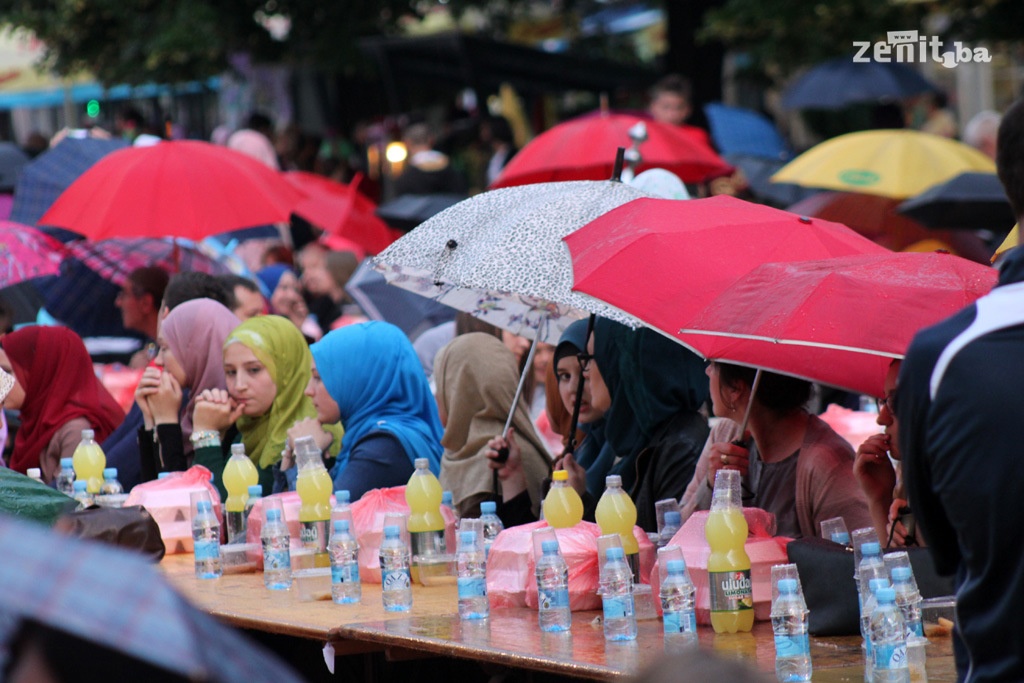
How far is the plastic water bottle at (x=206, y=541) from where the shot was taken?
6.38 meters

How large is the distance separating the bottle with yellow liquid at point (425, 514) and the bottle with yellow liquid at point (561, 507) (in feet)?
2.22

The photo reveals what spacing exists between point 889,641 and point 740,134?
11355 millimetres

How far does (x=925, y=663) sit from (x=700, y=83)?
13711 mm

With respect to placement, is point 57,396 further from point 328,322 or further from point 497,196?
point 328,322

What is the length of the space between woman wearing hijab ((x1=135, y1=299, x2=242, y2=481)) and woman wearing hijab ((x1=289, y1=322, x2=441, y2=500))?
92 cm

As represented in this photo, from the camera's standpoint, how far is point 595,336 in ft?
21.3

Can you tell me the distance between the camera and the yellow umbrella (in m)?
10.8

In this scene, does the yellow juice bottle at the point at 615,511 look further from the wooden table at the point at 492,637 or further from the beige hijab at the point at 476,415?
the beige hijab at the point at 476,415

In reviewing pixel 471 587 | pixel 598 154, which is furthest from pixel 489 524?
pixel 598 154

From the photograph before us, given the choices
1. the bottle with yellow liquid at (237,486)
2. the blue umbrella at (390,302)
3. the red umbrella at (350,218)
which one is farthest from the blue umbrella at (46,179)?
the bottle with yellow liquid at (237,486)

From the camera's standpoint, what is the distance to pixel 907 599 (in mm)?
4391

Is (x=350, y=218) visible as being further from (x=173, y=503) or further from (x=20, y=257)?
(x=173, y=503)

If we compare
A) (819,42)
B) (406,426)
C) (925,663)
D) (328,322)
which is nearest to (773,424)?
(925,663)

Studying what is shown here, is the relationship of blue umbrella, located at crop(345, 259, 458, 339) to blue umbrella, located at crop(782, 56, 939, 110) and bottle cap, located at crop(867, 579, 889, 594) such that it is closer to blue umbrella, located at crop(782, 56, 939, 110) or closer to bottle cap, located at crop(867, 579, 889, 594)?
blue umbrella, located at crop(782, 56, 939, 110)
